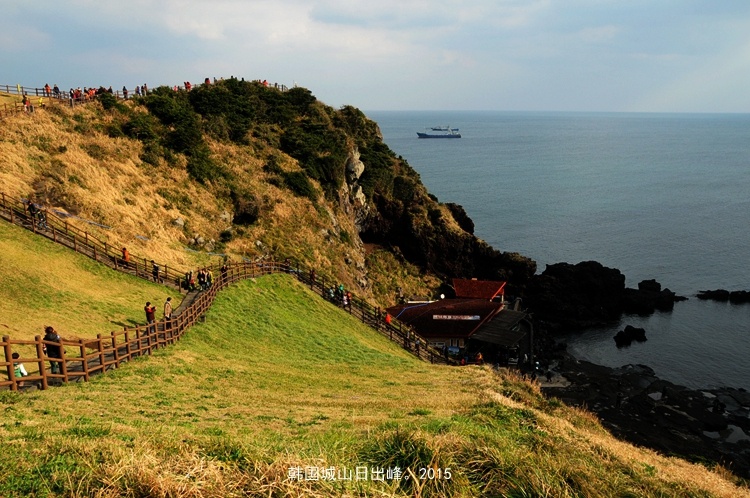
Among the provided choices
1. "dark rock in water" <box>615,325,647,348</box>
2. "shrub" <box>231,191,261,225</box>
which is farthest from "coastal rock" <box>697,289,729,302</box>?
"shrub" <box>231,191,261,225</box>

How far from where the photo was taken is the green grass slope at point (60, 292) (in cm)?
2066

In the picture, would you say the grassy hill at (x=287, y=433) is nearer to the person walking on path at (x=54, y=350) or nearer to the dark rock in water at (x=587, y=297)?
the person walking on path at (x=54, y=350)

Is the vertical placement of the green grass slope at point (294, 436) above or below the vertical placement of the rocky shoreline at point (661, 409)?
above

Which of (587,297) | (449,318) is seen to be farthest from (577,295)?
(449,318)

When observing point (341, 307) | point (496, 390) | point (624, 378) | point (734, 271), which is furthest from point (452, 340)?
point (734, 271)

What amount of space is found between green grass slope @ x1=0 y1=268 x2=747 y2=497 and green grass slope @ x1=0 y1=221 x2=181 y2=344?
4.21m

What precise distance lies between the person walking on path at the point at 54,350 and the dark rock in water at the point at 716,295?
78.2m

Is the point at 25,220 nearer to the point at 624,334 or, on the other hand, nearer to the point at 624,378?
the point at 624,378

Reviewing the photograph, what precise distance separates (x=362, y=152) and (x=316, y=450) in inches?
2556

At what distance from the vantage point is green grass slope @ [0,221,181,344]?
813 inches

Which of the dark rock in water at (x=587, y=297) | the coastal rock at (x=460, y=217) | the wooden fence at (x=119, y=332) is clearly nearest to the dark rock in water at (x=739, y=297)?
the dark rock in water at (x=587, y=297)

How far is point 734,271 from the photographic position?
7831cm

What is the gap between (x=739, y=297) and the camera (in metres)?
67.6

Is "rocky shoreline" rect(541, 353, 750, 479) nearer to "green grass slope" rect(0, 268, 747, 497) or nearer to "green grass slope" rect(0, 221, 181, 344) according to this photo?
"green grass slope" rect(0, 268, 747, 497)
